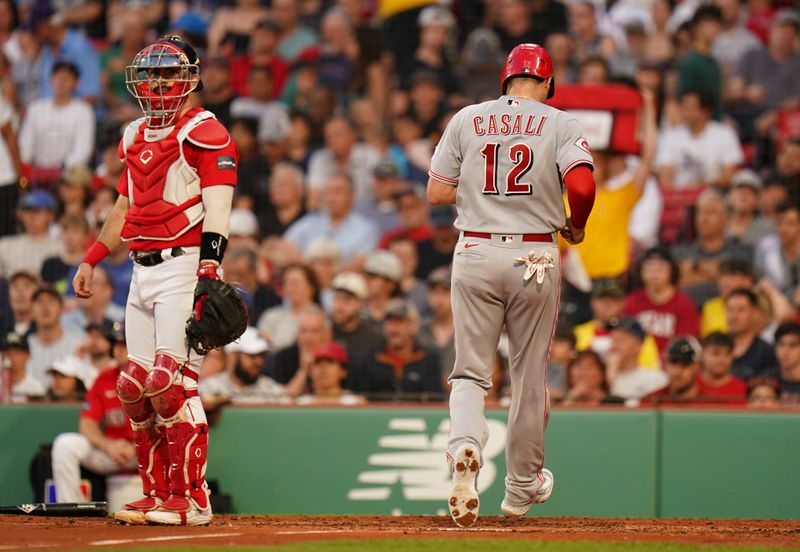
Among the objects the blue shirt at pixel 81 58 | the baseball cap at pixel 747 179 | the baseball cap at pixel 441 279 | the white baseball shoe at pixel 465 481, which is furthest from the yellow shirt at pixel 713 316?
the blue shirt at pixel 81 58

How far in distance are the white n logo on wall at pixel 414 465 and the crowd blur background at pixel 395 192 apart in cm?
33

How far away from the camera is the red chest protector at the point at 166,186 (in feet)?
20.1

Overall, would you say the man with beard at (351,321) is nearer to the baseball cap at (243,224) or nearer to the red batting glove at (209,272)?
the baseball cap at (243,224)

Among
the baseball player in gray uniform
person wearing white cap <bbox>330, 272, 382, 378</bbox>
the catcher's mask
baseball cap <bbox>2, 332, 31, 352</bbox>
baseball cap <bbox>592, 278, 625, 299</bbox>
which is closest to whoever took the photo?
the baseball player in gray uniform

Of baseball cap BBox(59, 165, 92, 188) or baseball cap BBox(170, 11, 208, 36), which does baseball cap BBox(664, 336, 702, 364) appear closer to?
baseball cap BBox(59, 165, 92, 188)

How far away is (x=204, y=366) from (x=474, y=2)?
17.4 ft

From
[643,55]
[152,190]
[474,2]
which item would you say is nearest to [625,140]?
[643,55]

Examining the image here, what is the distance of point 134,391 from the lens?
20.0 ft

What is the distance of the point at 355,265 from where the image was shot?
11.1 meters

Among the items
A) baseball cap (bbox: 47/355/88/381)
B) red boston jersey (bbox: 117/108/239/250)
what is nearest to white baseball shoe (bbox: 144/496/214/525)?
red boston jersey (bbox: 117/108/239/250)

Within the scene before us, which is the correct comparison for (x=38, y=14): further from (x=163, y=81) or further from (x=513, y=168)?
(x=513, y=168)

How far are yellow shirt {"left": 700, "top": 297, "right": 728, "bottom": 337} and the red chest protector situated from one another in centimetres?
481

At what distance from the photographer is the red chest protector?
242 inches

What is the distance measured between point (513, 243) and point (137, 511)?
207 cm
